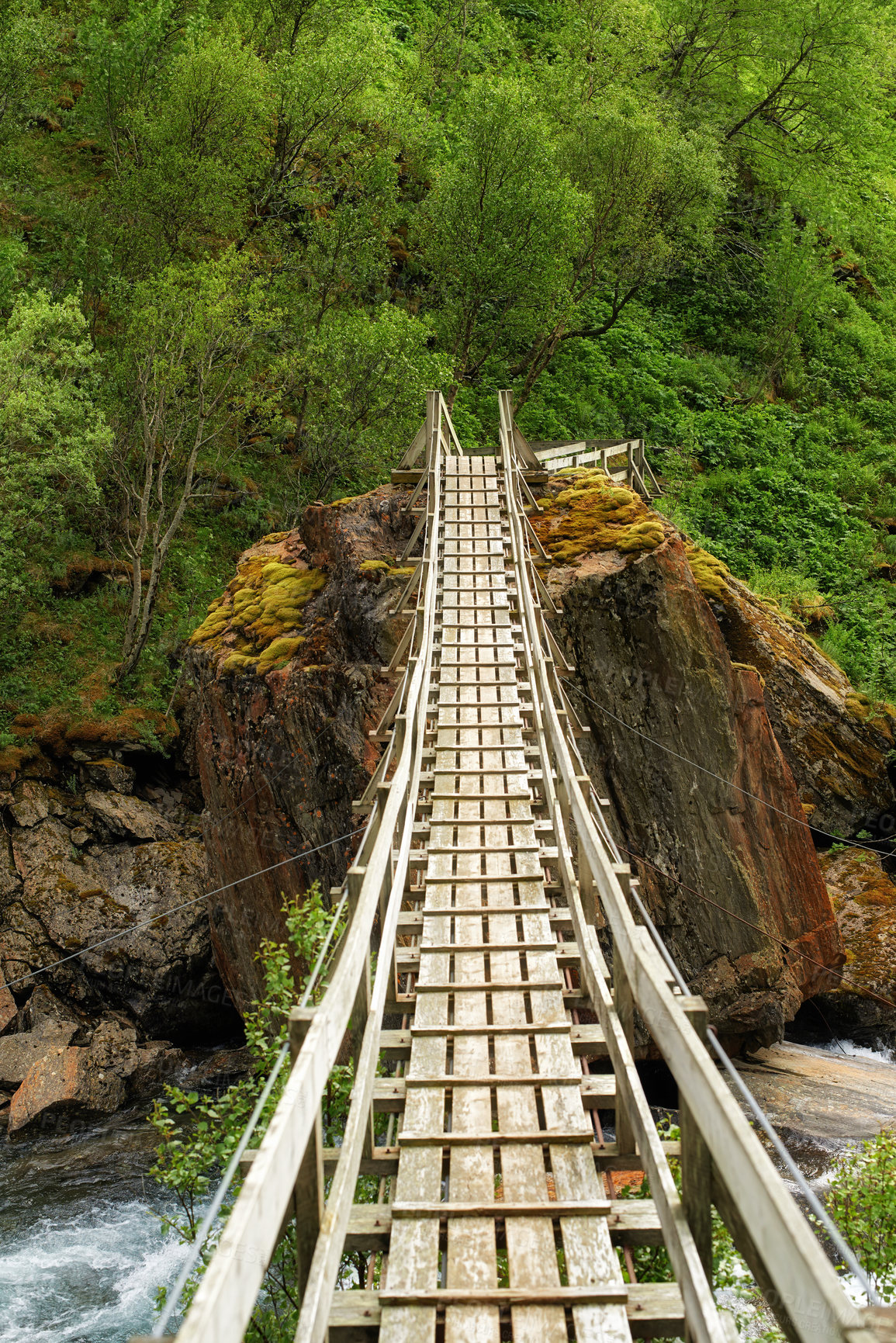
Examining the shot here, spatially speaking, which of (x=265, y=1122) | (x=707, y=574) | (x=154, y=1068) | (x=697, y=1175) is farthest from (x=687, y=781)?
(x=697, y=1175)

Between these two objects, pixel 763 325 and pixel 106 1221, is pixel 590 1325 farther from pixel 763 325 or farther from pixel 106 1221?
pixel 763 325

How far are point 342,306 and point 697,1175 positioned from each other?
23.8 metres

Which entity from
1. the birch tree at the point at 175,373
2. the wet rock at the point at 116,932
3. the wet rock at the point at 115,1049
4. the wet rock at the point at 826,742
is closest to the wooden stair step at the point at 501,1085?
the wet rock at the point at 115,1049

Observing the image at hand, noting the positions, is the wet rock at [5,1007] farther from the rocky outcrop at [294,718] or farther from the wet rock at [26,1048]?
the rocky outcrop at [294,718]

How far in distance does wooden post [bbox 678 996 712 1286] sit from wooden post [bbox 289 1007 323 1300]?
1098 millimetres

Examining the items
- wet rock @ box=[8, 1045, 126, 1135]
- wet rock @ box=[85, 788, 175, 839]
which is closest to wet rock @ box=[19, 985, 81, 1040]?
wet rock @ box=[8, 1045, 126, 1135]

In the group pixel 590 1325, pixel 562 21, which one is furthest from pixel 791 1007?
pixel 562 21

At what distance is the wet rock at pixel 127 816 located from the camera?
17.1 m

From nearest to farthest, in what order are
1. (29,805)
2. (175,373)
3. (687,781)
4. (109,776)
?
1. (687,781)
2. (29,805)
3. (109,776)
4. (175,373)

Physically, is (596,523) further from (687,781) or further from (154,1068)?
(154,1068)

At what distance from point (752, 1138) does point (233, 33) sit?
26609 mm

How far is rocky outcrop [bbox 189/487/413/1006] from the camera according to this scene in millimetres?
11414

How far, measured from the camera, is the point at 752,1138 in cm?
222

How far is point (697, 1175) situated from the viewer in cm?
269
